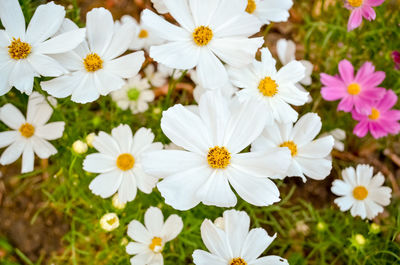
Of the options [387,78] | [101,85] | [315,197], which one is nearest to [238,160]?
[101,85]

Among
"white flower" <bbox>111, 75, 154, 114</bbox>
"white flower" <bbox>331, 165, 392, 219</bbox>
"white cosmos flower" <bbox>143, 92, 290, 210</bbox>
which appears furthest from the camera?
"white flower" <bbox>111, 75, 154, 114</bbox>

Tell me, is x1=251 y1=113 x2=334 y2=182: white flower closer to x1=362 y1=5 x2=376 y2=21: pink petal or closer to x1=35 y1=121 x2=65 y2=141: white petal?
x1=362 y1=5 x2=376 y2=21: pink petal

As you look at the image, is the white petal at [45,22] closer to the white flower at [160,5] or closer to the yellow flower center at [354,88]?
the white flower at [160,5]

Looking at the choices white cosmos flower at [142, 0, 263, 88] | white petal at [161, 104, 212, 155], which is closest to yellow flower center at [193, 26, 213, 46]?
white cosmos flower at [142, 0, 263, 88]

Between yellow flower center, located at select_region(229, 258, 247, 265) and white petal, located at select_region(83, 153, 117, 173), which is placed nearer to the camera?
yellow flower center, located at select_region(229, 258, 247, 265)

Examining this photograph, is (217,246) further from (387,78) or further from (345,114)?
(387,78)

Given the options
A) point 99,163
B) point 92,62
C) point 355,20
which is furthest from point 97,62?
point 355,20

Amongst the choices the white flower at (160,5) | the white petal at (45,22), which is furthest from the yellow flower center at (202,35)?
the white petal at (45,22)
